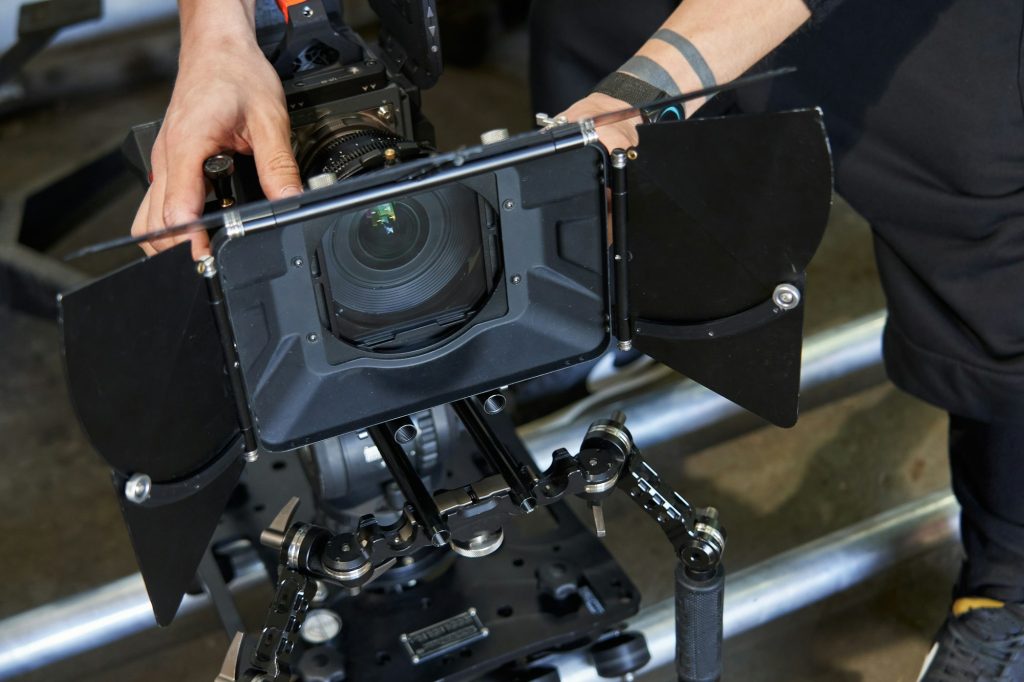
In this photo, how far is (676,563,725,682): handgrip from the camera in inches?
39.8

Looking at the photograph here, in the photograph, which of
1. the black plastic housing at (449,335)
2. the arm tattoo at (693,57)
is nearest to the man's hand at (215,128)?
the black plastic housing at (449,335)

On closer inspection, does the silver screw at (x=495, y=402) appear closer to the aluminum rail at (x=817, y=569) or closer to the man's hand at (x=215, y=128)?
the man's hand at (x=215, y=128)

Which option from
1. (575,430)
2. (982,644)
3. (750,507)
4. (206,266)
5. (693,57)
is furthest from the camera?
(750,507)

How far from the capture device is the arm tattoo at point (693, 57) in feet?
3.32

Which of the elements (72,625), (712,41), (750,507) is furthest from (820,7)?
(72,625)

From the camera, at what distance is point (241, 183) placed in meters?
1.02

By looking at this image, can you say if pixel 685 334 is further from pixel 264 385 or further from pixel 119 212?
pixel 119 212

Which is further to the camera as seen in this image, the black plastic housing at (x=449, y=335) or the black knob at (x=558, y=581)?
the black knob at (x=558, y=581)

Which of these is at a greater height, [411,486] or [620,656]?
[411,486]

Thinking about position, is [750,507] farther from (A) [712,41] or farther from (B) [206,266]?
(B) [206,266]

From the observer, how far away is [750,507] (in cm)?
162

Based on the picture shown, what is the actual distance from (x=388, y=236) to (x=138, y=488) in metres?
0.27

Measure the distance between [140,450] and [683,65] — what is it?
0.55m

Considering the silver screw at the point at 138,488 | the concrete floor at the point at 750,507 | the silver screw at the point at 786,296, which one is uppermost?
the silver screw at the point at 786,296
